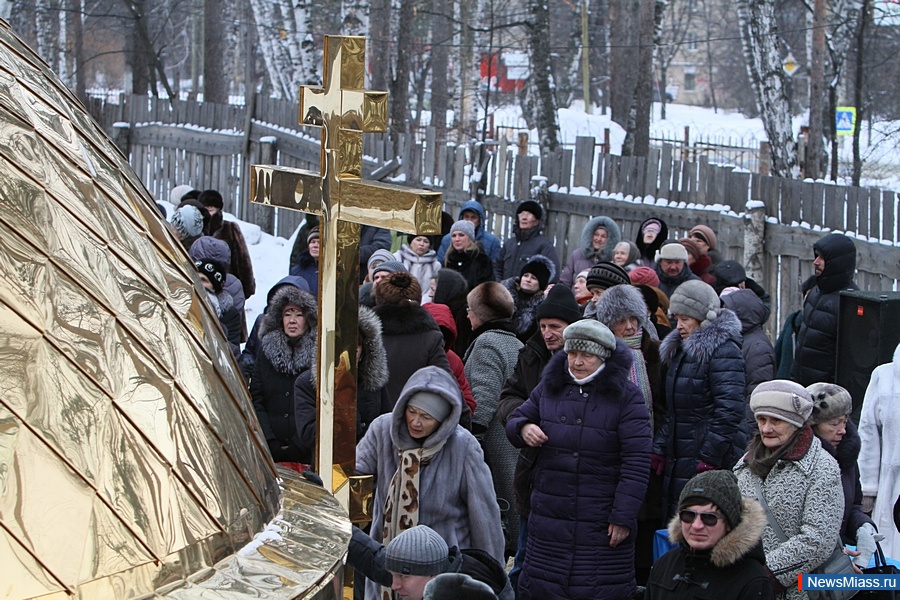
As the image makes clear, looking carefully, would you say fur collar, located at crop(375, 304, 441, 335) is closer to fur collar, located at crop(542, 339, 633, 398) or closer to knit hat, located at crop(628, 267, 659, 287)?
fur collar, located at crop(542, 339, 633, 398)

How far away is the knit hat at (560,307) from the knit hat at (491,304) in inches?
22.3

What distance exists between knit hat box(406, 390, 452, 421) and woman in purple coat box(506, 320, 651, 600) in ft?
2.16

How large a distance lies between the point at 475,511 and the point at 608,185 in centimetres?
817

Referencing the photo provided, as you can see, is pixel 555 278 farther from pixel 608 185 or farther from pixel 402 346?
pixel 608 185

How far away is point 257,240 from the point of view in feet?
53.8

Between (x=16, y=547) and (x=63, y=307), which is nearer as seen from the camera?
(x=16, y=547)

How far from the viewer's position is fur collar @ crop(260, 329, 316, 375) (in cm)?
597

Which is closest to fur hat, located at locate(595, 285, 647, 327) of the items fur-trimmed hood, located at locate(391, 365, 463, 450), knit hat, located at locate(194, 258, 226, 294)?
fur-trimmed hood, located at locate(391, 365, 463, 450)

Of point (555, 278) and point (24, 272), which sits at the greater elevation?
point (24, 272)

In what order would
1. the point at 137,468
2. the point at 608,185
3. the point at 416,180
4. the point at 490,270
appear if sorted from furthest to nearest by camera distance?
1. the point at 416,180
2. the point at 608,185
3. the point at 490,270
4. the point at 137,468

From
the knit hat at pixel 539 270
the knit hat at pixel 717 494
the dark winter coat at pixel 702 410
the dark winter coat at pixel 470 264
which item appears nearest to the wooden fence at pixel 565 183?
the dark winter coat at pixel 470 264

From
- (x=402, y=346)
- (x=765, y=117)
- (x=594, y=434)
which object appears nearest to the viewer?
(x=594, y=434)

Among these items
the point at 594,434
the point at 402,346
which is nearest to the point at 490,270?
the point at 402,346

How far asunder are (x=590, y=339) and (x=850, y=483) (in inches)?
51.8
